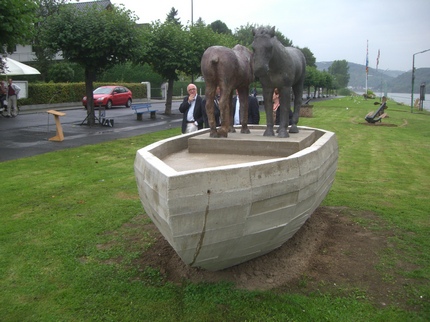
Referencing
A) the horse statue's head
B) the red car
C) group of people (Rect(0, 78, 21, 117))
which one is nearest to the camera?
the horse statue's head

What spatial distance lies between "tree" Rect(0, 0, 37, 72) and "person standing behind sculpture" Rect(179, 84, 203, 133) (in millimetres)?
6257

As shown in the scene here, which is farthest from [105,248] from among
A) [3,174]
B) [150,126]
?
[150,126]

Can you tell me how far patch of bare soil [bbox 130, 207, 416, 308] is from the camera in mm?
3996

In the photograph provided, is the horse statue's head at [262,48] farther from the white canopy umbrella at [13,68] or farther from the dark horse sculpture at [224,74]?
the white canopy umbrella at [13,68]

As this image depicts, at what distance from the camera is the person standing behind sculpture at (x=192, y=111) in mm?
8211

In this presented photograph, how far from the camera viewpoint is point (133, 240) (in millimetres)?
5199

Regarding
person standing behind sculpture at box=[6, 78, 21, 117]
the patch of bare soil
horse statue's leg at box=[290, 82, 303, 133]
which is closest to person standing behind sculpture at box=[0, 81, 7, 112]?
person standing behind sculpture at box=[6, 78, 21, 117]

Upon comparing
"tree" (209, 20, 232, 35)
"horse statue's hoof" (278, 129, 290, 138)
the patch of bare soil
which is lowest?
the patch of bare soil

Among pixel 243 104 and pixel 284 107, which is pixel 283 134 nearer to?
pixel 284 107

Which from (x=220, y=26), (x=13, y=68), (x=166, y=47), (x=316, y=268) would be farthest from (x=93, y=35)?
(x=220, y=26)

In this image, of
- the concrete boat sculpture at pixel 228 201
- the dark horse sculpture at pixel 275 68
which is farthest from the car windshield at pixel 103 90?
the concrete boat sculpture at pixel 228 201

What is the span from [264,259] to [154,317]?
143 centimetres

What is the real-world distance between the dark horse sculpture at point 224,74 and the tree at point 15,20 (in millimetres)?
8562

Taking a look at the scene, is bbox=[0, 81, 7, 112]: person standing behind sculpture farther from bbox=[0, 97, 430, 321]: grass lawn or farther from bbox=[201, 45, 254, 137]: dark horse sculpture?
bbox=[201, 45, 254, 137]: dark horse sculpture
